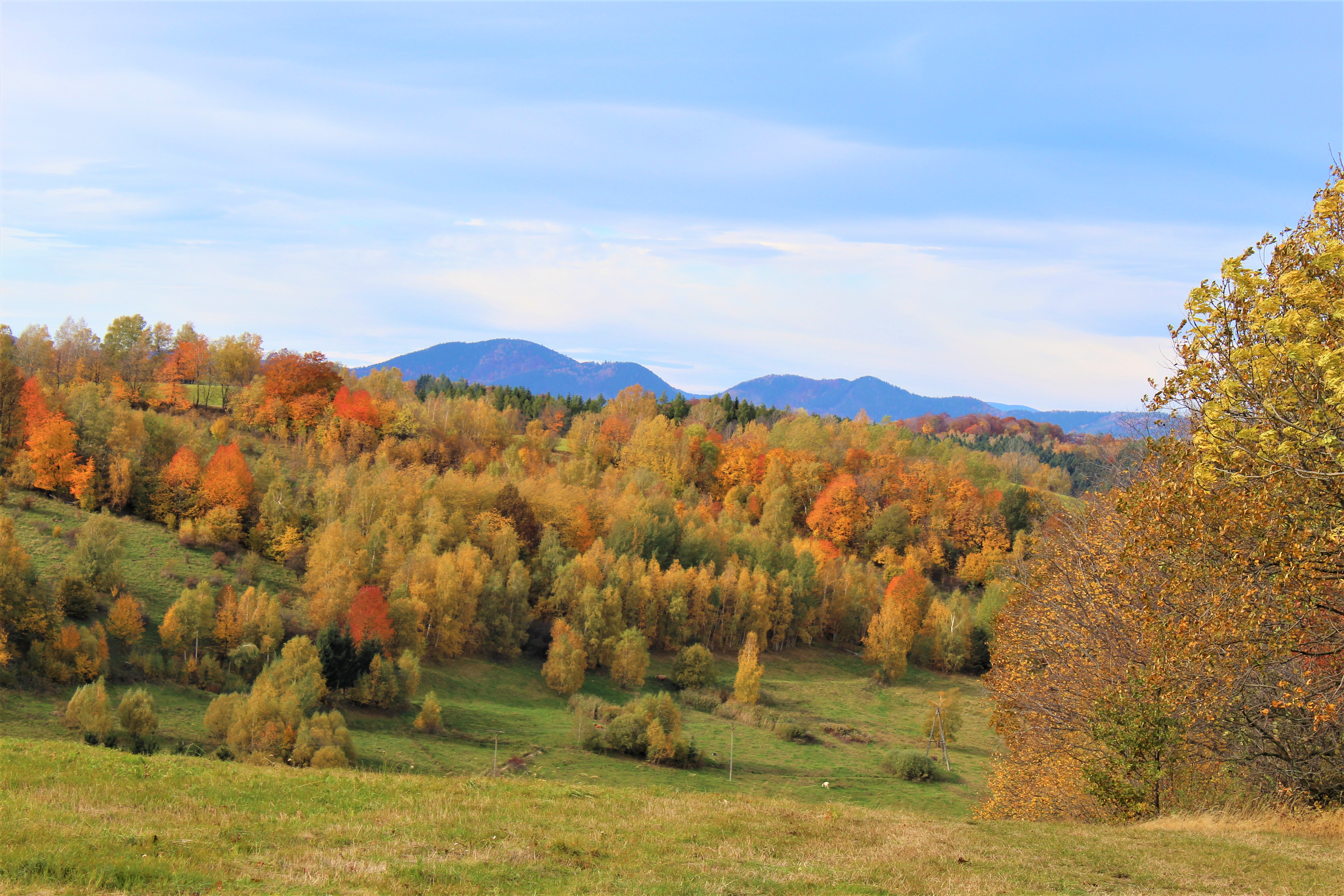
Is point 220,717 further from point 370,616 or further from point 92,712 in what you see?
point 370,616

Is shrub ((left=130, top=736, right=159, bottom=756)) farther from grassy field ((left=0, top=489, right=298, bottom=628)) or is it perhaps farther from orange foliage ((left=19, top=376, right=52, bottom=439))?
orange foliage ((left=19, top=376, right=52, bottom=439))

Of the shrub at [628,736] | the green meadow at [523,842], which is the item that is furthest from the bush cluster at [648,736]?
the green meadow at [523,842]

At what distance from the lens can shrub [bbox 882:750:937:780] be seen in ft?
187

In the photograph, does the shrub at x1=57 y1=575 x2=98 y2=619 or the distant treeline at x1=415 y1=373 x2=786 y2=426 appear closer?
the shrub at x1=57 y1=575 x2=98 y2=619

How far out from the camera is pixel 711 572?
9531cm

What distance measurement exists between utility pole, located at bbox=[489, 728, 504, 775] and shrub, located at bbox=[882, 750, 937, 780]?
2684 cm

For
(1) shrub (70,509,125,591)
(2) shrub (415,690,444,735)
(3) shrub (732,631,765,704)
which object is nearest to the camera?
(2) shrub (415,690,444,735)

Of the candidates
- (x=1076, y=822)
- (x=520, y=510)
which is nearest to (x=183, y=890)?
(x=1076, y=822)

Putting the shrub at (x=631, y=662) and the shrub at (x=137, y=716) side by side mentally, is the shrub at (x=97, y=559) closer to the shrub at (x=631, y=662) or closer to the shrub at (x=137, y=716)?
the shrub at (x=137, y=716)

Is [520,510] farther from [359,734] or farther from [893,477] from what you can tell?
[893,477]

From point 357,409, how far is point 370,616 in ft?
179

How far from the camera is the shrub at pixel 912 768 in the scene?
2245 inches

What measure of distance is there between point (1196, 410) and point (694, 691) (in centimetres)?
6545

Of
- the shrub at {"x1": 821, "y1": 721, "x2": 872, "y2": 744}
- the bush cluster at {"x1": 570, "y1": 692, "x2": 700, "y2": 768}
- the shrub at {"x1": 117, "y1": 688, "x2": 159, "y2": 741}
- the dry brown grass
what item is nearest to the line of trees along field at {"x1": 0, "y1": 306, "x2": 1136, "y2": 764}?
the bush cluster at {"x1": 570, "y1": 692, "x2": 700, "y2": 768}
